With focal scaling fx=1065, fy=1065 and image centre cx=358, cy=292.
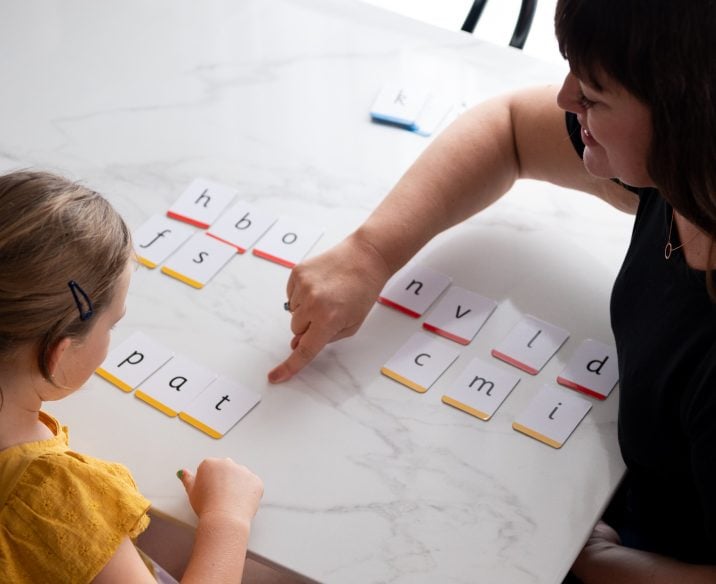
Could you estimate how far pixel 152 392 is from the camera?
4.25ft

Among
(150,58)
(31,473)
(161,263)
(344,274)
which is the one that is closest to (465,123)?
(344,274)

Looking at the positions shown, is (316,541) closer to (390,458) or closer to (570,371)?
(390,458)

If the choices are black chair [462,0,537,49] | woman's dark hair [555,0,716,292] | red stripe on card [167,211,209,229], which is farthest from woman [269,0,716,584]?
black chair [462,0,537,49]

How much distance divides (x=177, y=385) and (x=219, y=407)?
66 millimetres

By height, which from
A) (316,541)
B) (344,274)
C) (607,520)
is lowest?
(607,520)

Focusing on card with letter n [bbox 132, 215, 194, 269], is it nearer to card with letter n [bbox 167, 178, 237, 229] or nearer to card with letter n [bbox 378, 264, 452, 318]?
card with letter n [bbox 167, 178, 237, 229]

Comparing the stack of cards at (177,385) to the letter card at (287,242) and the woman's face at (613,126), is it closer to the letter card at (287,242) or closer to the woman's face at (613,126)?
the letter card at (287,242)

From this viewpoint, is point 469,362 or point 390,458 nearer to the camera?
point 390,458

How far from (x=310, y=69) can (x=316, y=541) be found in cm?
89

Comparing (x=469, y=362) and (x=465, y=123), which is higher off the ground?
(x=465, y=123)

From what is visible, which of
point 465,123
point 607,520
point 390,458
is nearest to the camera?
point 390,458

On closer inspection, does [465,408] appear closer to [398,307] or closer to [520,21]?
[398,307]

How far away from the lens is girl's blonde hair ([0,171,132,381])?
1.04m

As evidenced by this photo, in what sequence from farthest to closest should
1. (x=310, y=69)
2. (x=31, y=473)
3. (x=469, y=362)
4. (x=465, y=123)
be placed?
(x=310, y=69), (x=465, y=123), (x=469, y=362), (x=31, y=473)
